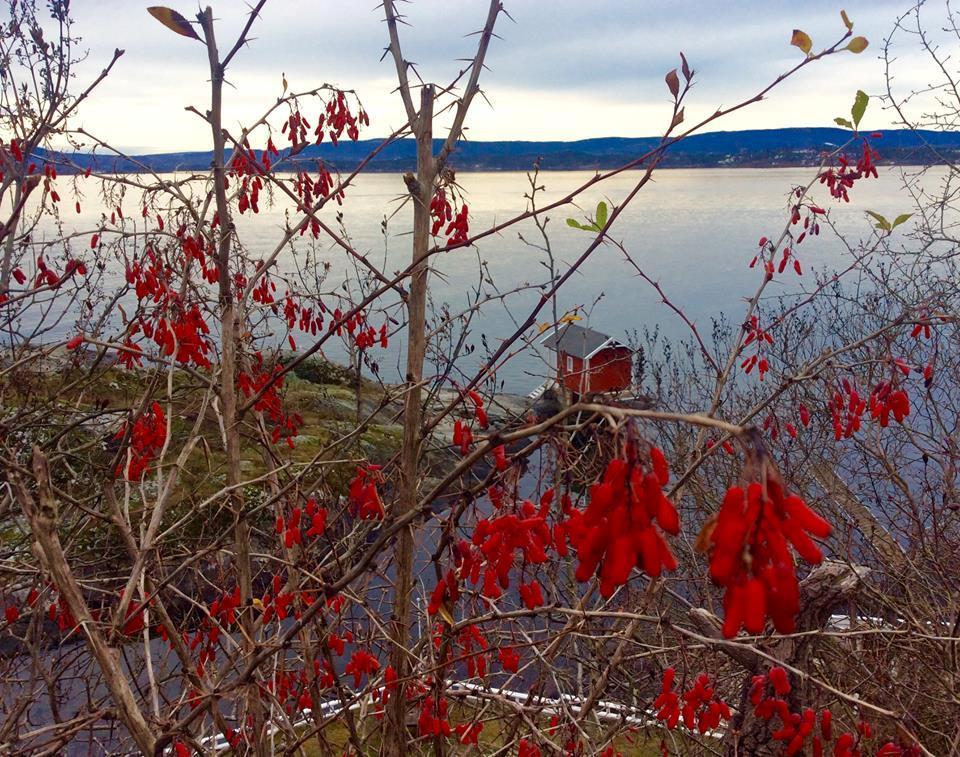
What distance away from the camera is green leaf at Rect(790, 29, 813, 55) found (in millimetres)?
1987

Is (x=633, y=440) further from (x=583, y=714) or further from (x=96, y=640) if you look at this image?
(x=583, y=714)

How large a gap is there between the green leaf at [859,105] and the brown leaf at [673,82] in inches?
44.0

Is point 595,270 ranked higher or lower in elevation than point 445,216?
lower

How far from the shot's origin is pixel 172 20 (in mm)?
2176

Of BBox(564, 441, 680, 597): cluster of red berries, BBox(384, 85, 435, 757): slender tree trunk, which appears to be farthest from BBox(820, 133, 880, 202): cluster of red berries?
BBox(564, 441, 680, 597): cluster of red berries

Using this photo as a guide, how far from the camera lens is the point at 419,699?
2.73 meters

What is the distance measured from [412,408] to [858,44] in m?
1.62

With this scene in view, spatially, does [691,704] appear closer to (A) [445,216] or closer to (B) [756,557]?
(A) [445,216]

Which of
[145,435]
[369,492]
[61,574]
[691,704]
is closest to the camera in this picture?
[61,574]

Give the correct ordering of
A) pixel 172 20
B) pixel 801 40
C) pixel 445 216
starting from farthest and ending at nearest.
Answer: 1. pixel 445 216
2. pixel 172 20
3. pixel 801 40

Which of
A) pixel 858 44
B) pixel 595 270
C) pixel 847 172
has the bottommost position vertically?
pixel 595 270

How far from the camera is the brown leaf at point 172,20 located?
82.4 inches

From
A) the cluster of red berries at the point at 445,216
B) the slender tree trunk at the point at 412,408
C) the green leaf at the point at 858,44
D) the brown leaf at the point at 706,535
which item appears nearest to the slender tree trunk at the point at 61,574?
the slender tree trunk at the point at 412,408

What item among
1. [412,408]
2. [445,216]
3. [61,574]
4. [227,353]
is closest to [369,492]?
[412,408]
